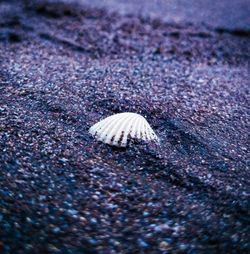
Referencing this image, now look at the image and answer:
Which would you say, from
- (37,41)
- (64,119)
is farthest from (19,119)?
(37,41)

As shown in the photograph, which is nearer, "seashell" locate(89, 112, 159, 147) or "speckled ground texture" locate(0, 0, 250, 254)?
"speckled ground texture" locate(0, 0, 250, 254)

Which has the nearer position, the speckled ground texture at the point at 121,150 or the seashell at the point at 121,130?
the speckled ground texture at the point at 121,150

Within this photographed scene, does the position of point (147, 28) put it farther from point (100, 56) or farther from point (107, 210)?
point (107, 210)

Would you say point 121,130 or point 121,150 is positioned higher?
point 121,130
